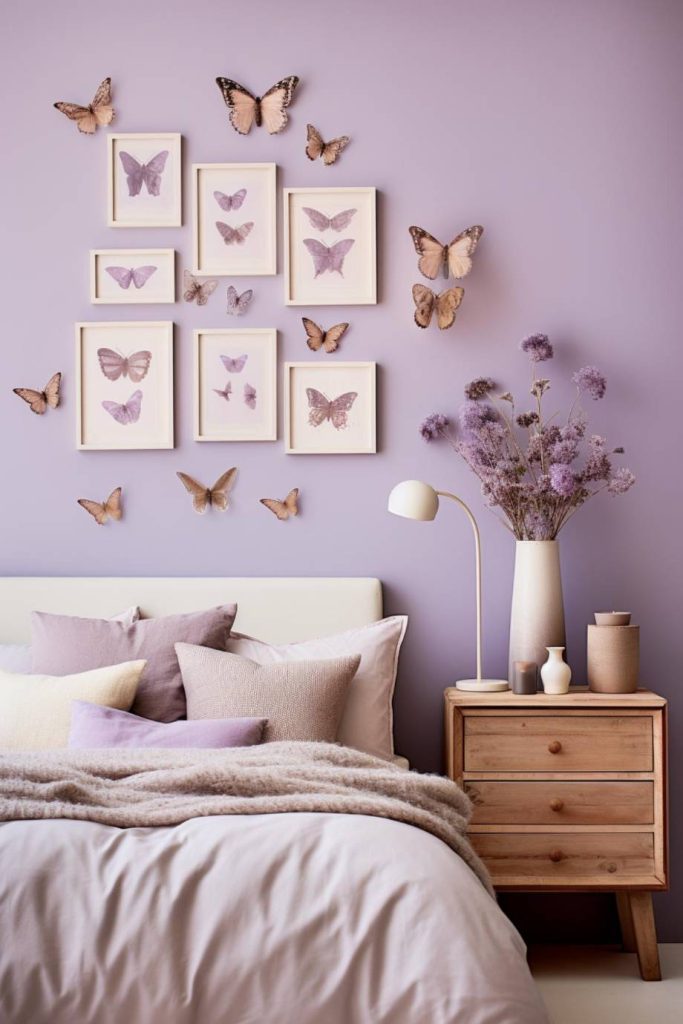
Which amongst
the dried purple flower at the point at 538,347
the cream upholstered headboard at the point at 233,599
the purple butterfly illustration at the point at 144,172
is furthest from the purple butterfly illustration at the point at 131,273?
the dried purple flower at the point at 538,347

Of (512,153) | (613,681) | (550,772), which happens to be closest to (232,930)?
(550,772)

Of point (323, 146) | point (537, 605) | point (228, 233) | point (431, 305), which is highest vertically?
point (323, 146)

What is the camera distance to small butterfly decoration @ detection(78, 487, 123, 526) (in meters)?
3.23

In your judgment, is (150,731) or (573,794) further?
(573,794)

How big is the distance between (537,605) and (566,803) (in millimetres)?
545

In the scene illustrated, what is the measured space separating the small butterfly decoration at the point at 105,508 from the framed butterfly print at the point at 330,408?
21.9 inches

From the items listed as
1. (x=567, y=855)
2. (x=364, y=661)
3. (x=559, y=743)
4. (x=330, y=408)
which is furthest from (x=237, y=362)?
(x=567, y=855)

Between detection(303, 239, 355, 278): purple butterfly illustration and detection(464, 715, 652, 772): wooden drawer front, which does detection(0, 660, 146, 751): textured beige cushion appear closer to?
detection(464, 715, 652, 772): wooden drawer front

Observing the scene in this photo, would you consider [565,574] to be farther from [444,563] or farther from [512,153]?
[512,153]

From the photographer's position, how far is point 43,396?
3.26m

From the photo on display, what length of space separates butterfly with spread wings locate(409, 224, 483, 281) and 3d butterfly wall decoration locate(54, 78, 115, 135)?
1.03 m

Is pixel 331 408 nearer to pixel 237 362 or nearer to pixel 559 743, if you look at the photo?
pixel 237 362

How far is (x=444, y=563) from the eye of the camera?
320 cm

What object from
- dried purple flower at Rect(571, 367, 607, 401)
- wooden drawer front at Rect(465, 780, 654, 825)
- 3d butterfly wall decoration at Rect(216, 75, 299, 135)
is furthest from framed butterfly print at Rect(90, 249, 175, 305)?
wooden drawer front at Rect(465, 780, 654, 825)
